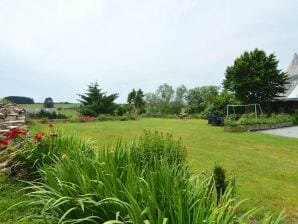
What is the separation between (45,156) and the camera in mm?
4922

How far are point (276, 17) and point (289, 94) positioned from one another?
41.8 feet

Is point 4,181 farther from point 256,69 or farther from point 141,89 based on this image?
point 141,89

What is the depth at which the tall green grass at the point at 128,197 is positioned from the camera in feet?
7.75

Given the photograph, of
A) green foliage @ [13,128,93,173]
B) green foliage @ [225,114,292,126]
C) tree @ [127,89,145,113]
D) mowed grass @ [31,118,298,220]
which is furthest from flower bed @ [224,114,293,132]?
tree @ [127,89,145,113]

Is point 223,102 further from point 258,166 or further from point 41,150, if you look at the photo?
point 41,150

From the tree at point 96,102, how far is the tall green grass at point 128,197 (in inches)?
1151

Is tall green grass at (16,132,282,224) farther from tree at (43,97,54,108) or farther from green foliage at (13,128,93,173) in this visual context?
tree at (43,97,54,108)

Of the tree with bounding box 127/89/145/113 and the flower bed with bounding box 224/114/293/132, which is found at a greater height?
the tree with bounding box 127/89/145/113

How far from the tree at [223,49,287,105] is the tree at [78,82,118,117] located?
1430 cm

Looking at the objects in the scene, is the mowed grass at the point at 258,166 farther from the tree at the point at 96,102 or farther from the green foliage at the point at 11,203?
the tree at the point at 96,102

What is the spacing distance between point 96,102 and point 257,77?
687 inches

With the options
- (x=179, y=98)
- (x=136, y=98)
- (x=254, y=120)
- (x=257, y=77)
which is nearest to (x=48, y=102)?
(x=136, y=98)

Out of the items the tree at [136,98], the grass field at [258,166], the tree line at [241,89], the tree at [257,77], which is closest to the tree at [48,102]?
the tree line at [241,89]

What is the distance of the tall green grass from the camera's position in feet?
7.75
